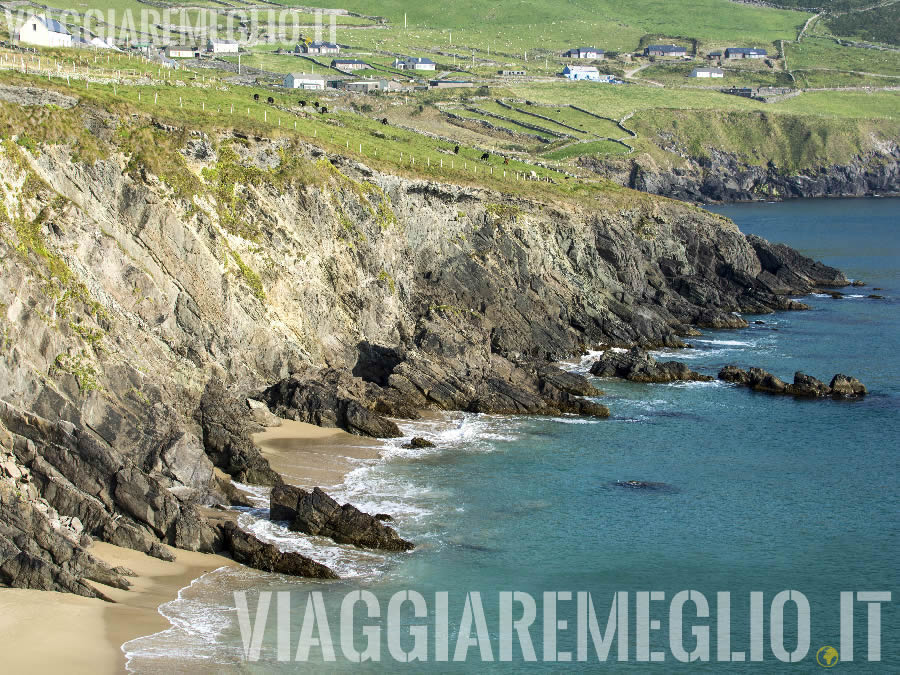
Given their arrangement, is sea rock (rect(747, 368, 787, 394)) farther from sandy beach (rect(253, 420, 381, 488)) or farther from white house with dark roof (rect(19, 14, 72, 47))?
white house with dark roof (rect(19, 14, 72, 47))

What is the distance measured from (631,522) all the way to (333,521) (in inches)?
568

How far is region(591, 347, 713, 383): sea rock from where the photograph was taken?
8231 cm

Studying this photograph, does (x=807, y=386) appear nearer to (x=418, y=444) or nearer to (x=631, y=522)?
(x=631, y=522)

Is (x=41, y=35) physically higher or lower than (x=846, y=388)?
higher

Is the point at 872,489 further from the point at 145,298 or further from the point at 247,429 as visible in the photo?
the point at 145,298

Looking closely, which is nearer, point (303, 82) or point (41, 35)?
point (41, 35)

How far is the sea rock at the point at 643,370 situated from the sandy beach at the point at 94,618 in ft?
136

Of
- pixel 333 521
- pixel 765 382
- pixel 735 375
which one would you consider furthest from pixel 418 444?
pixel 765 382

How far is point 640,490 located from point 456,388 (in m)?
17.8

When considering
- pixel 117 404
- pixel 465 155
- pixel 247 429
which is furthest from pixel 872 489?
pixel 465 155

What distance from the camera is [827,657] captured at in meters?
41.8

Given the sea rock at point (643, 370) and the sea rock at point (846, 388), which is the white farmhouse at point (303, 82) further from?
the sea rock at point (846, 388)

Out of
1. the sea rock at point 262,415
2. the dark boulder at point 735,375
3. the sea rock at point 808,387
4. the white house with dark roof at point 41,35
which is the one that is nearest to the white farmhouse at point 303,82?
the white house with dark roof at point 41,35

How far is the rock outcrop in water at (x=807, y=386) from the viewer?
260ft
